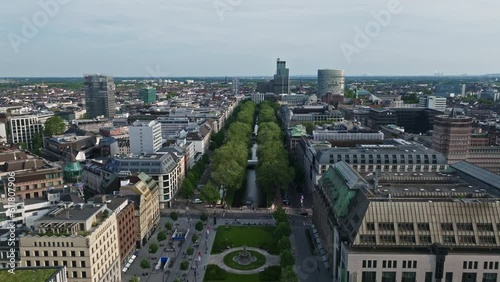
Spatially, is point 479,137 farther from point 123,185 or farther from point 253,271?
point 123,185

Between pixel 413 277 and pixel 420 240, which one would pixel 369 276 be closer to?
pixel 413 277

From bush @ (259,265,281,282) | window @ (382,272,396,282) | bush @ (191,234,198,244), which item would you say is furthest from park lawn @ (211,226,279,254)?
window @ (382,272,396,282)

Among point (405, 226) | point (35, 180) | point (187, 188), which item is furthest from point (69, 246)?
point (187, 188)

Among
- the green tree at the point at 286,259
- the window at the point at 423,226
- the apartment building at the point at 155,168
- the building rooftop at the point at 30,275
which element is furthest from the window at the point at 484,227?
the apartment building at the point at 155,168

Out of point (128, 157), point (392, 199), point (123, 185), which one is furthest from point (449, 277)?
point (128, 157)

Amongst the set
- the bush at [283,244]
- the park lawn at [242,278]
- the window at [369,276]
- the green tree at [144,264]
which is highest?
the window at [369,276]

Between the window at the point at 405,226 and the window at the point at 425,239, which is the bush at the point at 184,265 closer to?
the window at the point at 405,226

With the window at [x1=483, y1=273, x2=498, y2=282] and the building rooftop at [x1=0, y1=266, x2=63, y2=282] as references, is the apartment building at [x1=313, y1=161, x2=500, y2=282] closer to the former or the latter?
the window at [x1=483, y1=273, x2=498, y2=282]
